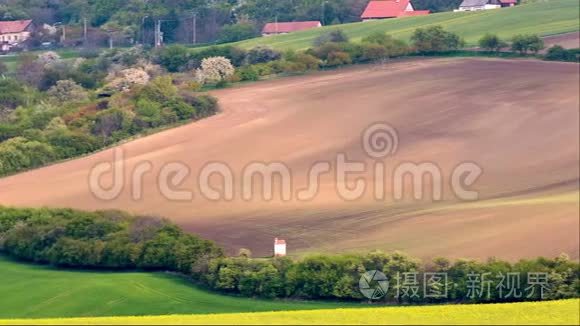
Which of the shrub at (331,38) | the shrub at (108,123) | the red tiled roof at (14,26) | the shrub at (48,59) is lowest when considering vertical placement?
the shrub at (108,123)

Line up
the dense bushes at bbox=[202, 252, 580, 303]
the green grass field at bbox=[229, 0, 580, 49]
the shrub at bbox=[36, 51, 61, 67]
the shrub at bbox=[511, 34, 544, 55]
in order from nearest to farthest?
the dense bushes at bbox=[202, 252, 580, 303] → the shrub at bbox=[511, 34, 544, 55] → the green grass field at bbox=[229, 0, 580, 49] → the shrub at bbox=[36, 51, 61, 67]

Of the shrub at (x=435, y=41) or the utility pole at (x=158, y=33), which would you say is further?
the utility pole at (x=158, y=33)

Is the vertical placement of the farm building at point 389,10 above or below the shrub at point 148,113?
above

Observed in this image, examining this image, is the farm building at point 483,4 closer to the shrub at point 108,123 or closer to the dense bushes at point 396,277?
the shrub at point 108,123

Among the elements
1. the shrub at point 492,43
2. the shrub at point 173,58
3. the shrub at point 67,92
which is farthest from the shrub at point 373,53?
the shrub at point 67,92

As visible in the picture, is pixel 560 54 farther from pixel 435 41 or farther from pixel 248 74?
pixel 248 74

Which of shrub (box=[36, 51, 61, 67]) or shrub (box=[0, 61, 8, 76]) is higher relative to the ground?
shrub (box=[36, 51, 61, 67])

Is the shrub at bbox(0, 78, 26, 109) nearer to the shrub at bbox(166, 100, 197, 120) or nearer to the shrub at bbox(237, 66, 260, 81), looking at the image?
the shrub at bbox(237, 66, 260, 81)

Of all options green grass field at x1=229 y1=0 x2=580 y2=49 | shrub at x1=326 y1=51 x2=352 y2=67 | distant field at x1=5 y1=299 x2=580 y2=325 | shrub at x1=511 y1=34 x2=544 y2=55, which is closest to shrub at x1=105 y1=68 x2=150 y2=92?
shrub at x1=326 y1=51 x2=352 y2=67
